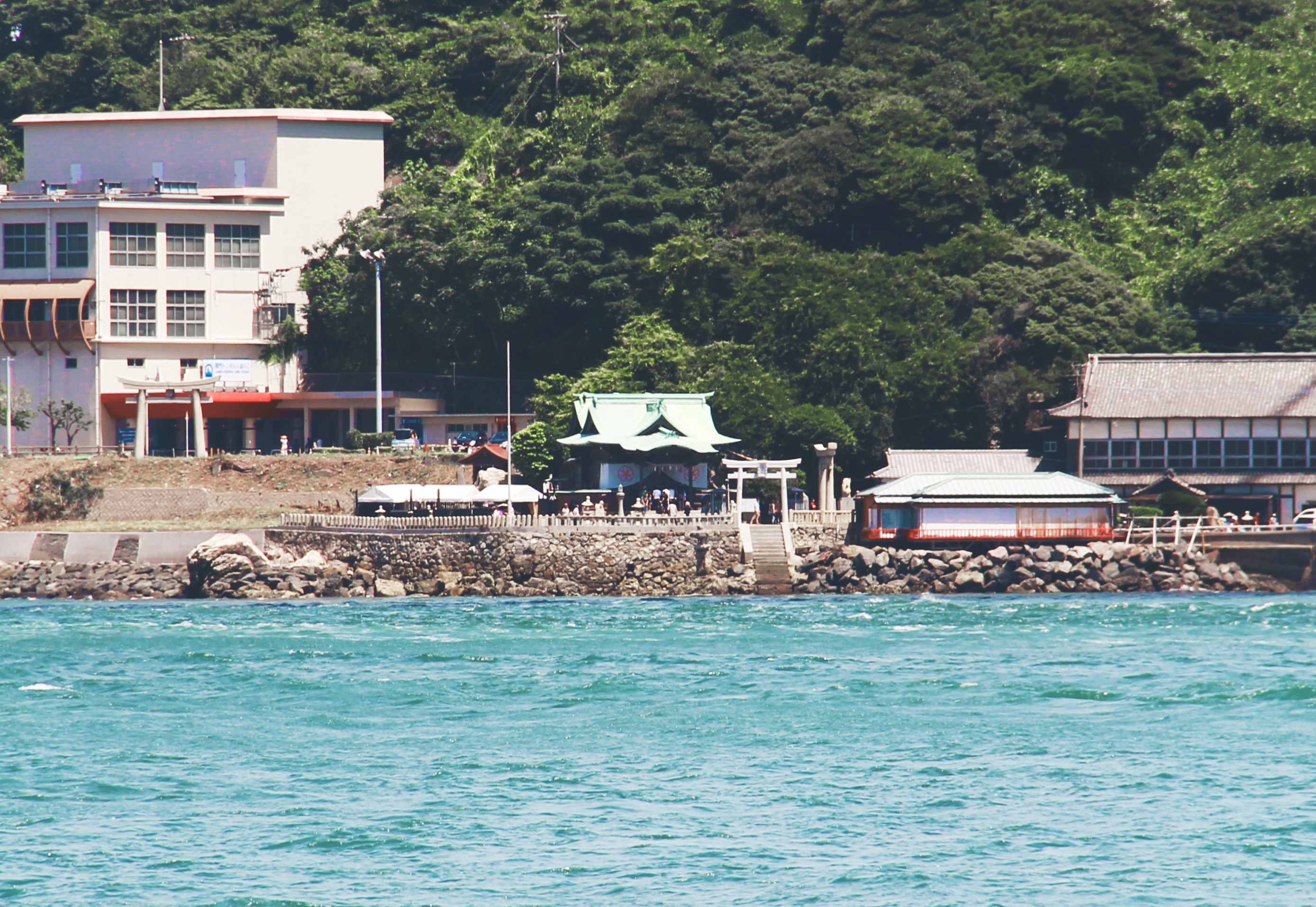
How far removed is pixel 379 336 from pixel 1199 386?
109 ft

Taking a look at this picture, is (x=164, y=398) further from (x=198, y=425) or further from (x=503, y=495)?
(x=503, y=495)

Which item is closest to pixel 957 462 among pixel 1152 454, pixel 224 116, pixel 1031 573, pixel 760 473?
pixel 1152 454

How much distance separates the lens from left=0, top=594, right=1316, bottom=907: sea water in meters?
25.4

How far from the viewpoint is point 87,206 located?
257 ft

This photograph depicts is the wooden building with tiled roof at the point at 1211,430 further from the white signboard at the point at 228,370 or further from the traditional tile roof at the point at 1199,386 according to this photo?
the white signboard at the point at 228,370

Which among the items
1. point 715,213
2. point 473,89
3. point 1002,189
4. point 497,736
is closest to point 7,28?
point 473,89

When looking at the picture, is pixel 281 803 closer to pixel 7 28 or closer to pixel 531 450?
pixel 531 450

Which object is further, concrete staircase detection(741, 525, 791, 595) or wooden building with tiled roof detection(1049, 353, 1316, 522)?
wooden building with tiled roof detection(1049, 353, 1316, 522)

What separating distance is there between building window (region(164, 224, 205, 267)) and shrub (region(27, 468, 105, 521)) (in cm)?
1499

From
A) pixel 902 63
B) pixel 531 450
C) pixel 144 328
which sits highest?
pixel 902 63

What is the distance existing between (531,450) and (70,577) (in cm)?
1739

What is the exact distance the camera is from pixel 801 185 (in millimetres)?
76500

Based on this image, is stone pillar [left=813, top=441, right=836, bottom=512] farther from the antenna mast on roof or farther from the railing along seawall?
the antenna mast on roof

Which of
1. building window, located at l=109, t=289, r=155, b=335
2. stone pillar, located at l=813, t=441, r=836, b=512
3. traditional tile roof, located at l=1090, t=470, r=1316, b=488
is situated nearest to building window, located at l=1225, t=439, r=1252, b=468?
traditional tile roof, located at l=1090, t=470, r=1316, b=488
